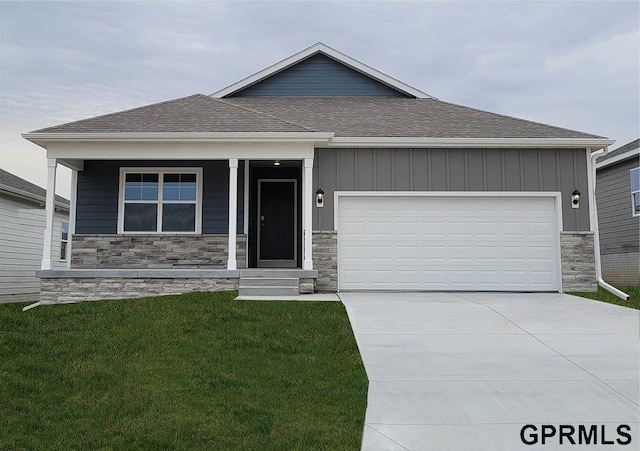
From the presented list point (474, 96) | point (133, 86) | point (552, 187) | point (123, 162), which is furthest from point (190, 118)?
point (474, 96)

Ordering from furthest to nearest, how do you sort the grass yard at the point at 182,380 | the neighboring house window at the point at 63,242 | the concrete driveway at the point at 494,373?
the neighboring house window at the point at 63,242 → the concrete driveway at the point at 494,373 → the grass yard at the point at 182,380

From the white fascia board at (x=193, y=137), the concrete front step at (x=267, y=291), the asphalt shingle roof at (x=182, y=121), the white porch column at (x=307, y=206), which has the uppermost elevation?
the asphalt shingle roof at (x=182, y=121)

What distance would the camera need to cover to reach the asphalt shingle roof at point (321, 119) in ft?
37.2

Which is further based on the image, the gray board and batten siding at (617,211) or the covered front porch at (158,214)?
the gray board and batten siding at (617,211)

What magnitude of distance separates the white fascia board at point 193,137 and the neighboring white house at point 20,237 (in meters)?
4.71

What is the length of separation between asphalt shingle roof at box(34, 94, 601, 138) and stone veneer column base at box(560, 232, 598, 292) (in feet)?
7.44

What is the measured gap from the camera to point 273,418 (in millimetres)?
4605

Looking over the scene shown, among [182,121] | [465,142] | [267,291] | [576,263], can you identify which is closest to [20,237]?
[182,121]

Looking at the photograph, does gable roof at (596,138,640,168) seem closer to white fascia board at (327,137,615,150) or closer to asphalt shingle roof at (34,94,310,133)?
white fascia board at (327,137,615,150)

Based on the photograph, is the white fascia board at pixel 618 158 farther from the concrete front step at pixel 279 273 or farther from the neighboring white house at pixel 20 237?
the neighboring white house at pixel 20 237

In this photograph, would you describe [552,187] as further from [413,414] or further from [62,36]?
[62,36]

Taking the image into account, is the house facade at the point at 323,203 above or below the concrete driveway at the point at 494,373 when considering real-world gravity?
above

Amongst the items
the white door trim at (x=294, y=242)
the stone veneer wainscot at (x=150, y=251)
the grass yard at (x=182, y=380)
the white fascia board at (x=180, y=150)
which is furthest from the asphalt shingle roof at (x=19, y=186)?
the grass yard at (x=182, y=380)

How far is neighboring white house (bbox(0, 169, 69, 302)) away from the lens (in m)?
14.9
